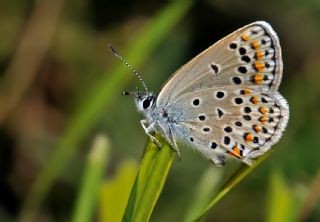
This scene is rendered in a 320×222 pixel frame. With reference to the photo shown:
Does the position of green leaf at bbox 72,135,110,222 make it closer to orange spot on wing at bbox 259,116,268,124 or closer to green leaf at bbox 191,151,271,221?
green leaf at bbox 191,151,271,221

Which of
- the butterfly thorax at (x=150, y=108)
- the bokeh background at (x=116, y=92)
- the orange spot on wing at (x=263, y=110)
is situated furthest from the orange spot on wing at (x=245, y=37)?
the bokeh background at (x=116, y=92)

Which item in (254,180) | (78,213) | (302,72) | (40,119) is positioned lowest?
(254,180)

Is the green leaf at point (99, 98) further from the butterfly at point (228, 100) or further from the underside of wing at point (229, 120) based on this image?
the underside of wing at point (229, 120)

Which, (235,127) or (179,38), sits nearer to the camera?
(235,127)

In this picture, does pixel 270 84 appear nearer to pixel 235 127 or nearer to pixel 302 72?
pixel 235 127

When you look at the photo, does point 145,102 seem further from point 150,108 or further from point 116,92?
point 116,92

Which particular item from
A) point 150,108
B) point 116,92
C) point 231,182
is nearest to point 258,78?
point 150,108

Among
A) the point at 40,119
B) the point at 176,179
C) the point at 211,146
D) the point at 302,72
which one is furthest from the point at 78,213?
the point at 302,72
